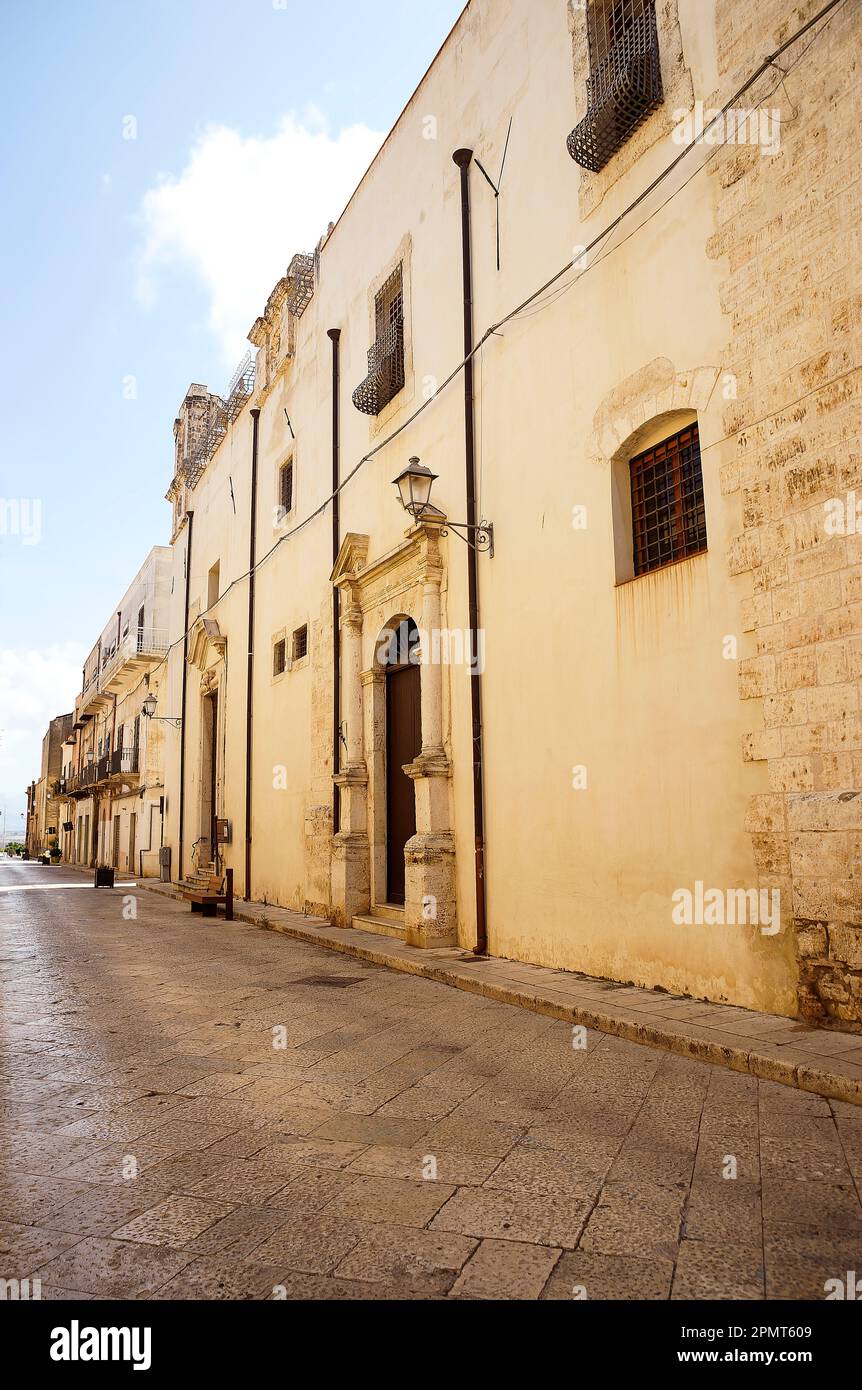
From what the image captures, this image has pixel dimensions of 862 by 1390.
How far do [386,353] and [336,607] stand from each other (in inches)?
121

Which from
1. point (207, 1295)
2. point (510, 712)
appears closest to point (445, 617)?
point (510, 712)

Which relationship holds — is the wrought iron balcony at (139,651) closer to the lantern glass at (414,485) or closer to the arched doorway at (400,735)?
the arched doorway at (400,735)

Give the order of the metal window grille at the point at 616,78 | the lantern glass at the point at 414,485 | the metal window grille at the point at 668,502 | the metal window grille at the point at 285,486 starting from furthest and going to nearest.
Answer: the metal window grille at the point at 285,486 < the lantern glass at the point at 414,485 < the metal window grille at the point at 616,78 < the metal window grille at the point at 668,502

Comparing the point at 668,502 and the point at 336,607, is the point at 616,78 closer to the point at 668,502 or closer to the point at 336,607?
the point at 668,502

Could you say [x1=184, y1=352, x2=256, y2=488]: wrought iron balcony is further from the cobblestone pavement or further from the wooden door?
the cobblestone pavement

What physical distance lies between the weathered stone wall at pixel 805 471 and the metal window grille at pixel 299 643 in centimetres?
838

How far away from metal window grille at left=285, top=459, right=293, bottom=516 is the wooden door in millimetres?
5144

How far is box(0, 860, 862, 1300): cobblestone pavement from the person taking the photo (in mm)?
2260

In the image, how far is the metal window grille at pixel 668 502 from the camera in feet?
18.7

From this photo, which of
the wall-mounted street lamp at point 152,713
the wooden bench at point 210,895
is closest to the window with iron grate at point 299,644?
the wooden bench at point 210,895

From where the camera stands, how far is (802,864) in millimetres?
4449

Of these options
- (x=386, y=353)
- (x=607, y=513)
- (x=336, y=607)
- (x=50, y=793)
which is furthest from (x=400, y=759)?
(x=50, y=793)

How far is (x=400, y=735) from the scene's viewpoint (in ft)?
32.2

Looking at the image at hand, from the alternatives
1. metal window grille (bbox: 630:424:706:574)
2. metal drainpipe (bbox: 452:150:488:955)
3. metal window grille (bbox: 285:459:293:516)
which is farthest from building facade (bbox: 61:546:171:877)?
metal window grille (bbox: 630:424:706:574)
